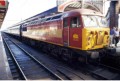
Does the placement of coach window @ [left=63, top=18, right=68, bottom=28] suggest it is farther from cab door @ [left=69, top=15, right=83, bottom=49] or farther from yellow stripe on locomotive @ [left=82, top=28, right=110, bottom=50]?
yellow stripe on locomotive @ [left=82, top=28, right=110, bottom=50]

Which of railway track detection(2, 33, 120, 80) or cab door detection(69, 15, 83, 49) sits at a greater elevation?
cab door detection(69, 15, 83, 49)

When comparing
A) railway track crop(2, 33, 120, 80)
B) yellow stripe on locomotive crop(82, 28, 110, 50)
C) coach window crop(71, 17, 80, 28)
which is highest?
coach window crop(71, 17, 80, 28)

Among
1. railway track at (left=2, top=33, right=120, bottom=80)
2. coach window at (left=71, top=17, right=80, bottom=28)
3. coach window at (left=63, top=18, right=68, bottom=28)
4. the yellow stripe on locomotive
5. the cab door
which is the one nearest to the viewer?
railway track at (left=2, top=33, right=120, bottom=80)

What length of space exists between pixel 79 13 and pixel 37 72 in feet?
13.2

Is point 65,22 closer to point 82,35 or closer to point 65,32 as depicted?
point 65,32

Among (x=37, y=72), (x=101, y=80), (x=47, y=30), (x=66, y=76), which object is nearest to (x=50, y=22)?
(x=47, y=30)

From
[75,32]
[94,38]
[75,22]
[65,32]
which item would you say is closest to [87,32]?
[94,38]

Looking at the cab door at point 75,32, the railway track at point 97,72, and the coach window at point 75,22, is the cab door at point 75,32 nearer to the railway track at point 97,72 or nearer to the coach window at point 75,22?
the coach window at point 75,22

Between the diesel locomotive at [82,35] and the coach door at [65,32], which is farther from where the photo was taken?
the coach door at [65,32]

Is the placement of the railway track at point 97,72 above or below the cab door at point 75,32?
below

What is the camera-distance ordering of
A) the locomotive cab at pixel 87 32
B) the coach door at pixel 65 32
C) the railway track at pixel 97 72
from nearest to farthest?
1. the railway track at pixel 97 72
2. the locomotive cab at pixel 87 32
3. the coach door at pixel 65 32

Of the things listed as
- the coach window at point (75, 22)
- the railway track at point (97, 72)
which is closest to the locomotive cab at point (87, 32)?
the coach window at point (75, 22)

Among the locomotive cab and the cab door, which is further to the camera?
the cab door

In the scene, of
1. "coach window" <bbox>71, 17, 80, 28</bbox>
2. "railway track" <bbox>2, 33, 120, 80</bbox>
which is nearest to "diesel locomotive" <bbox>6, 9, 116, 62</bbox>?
"coach window" <bbox>71, 17, 80, 28</bbox>
